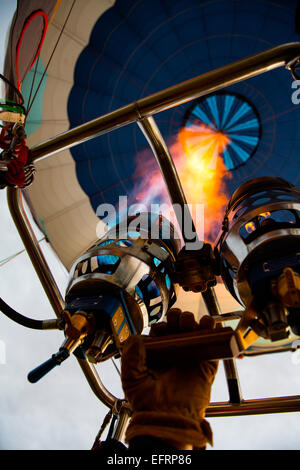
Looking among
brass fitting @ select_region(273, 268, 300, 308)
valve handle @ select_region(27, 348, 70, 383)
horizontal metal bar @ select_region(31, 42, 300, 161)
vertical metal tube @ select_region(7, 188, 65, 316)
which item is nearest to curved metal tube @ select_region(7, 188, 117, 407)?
vertical metal tube @ select_region(7, 188, 65, 316)

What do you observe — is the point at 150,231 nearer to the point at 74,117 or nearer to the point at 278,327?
the point at 278,327

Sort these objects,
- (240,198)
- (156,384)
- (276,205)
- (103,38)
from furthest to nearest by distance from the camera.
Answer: (103,38) → (240,198) → (276,205) → (156,384)

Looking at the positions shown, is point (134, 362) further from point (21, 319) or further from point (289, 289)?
point (21, 319)

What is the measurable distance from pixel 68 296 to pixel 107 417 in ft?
2.17

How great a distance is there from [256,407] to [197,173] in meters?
1.69

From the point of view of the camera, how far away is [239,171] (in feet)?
8.36

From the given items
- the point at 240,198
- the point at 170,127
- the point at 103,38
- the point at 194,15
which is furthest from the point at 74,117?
the point at 240,198

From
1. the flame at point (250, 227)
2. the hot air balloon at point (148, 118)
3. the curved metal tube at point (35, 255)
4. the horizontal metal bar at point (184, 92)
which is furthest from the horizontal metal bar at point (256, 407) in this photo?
the horizontal metal bar at point (184, 92)

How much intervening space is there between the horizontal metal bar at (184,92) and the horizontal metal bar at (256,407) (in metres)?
1.21

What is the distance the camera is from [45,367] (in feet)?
2.40

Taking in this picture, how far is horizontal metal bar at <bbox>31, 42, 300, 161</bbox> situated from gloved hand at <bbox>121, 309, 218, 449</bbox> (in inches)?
39.2

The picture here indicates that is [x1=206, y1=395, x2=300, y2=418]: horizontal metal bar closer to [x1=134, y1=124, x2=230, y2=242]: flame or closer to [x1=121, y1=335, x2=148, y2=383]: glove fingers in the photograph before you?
[x1=121, y1=335, x2=148, y2=383]: glove fingers

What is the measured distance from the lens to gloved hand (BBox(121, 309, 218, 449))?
55 centimetres

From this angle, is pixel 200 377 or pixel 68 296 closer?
pixel 200 377
